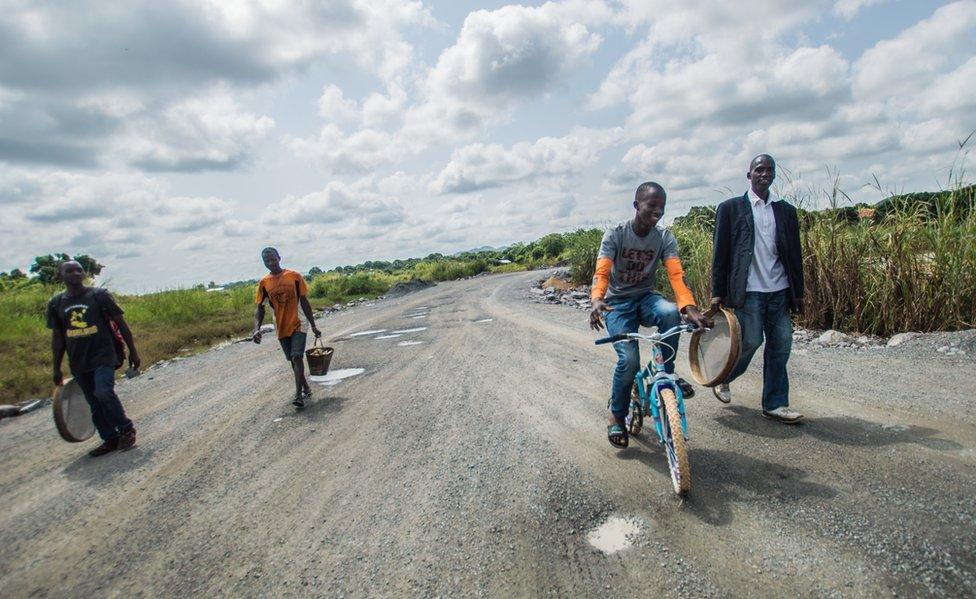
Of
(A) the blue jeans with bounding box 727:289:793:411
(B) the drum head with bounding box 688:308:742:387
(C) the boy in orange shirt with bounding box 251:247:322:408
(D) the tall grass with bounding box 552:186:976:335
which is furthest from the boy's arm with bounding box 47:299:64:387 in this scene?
(D) the tall grass with bounding box 552:186:976:335

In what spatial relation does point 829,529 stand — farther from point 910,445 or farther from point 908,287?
point 908,287

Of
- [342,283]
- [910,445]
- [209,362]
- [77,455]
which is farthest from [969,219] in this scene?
[342,283]

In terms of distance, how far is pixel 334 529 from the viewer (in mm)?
3205

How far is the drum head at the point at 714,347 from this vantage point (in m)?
3.46

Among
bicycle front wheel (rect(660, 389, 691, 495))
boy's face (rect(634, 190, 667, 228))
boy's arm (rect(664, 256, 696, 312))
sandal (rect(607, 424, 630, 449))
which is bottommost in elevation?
sandal (rect(607, 424, 630, 449))

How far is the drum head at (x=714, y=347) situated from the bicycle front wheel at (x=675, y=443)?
479mm

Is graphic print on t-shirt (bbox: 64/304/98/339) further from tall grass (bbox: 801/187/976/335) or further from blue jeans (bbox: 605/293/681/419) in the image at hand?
tall grass (bbox: 801/187/976/335)

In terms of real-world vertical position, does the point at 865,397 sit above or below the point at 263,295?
below

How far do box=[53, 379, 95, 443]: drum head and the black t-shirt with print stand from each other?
305mm

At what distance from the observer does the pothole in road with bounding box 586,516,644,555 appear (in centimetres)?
270

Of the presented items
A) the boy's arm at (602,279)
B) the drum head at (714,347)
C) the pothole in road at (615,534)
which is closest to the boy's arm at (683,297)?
the drum head at (714,347)

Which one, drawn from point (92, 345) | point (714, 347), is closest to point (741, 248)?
point (714, 347)

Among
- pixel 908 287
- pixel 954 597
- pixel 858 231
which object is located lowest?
pixel 954 597

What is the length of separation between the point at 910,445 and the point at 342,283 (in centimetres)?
3425
